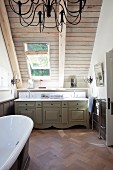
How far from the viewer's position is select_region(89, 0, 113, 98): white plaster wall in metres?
3.04

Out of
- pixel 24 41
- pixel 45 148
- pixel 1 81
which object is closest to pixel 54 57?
pixel 24 41

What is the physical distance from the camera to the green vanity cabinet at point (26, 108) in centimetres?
436

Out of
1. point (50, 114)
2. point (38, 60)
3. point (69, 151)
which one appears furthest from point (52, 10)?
point (69, 151)

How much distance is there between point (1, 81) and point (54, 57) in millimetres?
1611

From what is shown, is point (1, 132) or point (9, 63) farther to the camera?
point (9, 63)

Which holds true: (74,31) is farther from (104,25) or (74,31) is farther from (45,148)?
(45,148)

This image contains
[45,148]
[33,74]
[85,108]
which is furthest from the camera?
[33,74]

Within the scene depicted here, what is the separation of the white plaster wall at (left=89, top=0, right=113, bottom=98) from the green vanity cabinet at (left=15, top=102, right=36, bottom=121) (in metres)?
1.82

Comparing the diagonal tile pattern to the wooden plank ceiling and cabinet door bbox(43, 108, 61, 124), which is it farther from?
the wooden plank ceiling

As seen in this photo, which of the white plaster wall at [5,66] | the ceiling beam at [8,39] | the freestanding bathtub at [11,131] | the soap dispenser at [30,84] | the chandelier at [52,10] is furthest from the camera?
the soap dispenser at [30,84]

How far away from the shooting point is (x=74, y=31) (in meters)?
3.85

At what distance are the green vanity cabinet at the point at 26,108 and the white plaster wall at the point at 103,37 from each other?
182cm

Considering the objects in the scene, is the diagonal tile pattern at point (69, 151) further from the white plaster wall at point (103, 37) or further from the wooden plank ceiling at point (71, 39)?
the wooden plank ceiling at point (71, 39)

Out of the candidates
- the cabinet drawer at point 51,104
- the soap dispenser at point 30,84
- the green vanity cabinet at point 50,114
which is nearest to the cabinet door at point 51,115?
the green vanity cabinet at point 50,114
